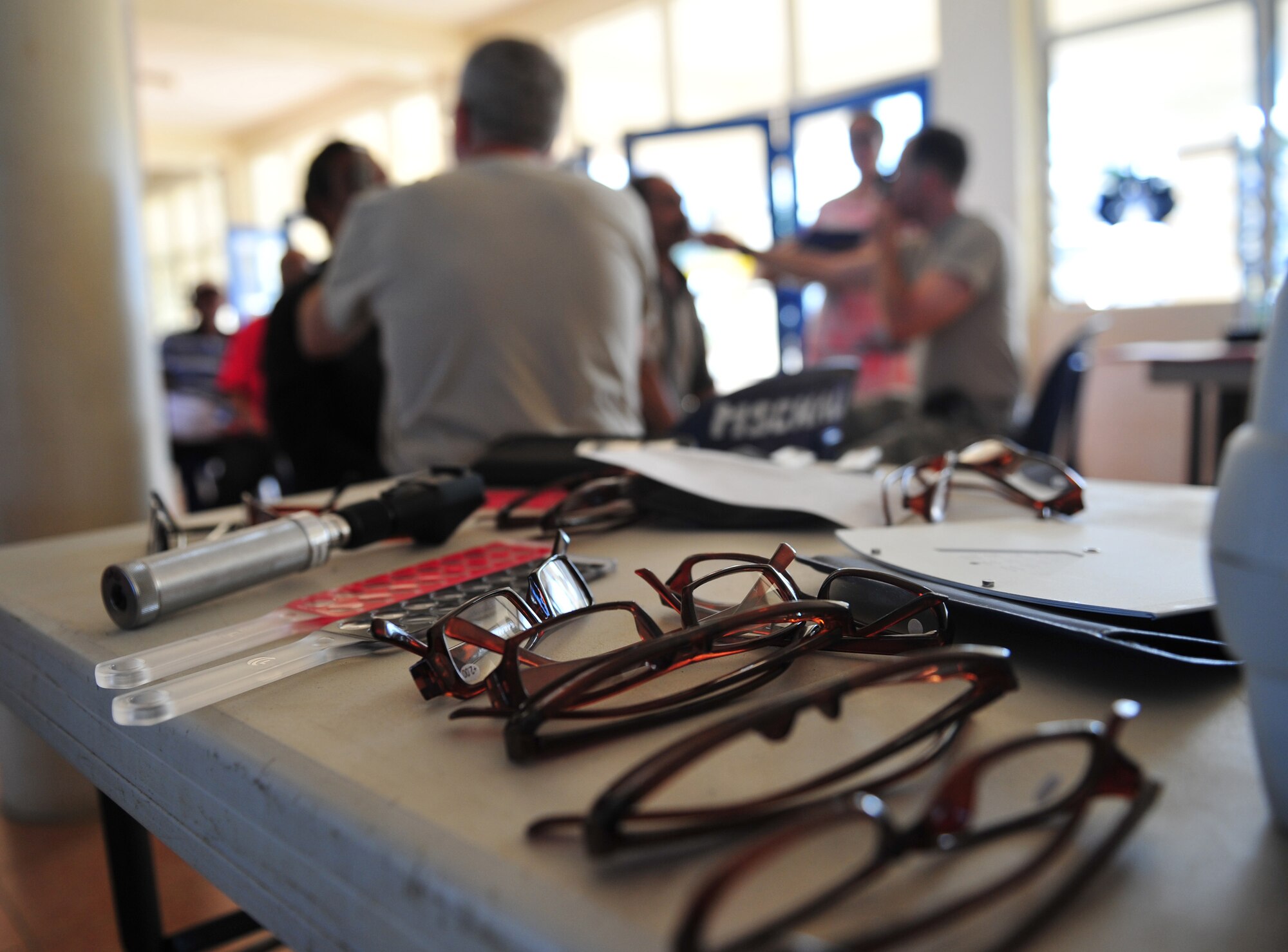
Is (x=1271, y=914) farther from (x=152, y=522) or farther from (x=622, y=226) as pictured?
(x=622, y=226)

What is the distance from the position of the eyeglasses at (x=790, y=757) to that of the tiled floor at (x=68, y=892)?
0.95 meters

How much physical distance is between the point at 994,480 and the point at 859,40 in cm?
821

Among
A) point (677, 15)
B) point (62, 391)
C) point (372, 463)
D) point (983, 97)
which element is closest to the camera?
point (62, 391)

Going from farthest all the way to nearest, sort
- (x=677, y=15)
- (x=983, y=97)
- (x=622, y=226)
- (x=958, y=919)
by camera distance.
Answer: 1. (x=677, y=15)
2. (x=983, y=97)
3. (x=622, y=226)
4. (x=958, y=919)

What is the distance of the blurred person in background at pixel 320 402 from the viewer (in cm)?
194

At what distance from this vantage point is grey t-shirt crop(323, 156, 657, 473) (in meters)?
1.30

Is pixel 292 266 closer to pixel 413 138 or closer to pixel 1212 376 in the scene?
pixel 1212 376

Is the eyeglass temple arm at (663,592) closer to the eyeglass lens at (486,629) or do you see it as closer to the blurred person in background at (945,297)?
the eyeglass lens at (486,629)

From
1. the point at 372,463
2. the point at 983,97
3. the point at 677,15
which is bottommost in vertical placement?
the point at 372,463

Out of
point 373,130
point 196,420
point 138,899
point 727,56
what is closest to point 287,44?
point 373,130

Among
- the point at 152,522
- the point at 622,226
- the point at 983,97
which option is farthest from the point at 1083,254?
the point at 152,522

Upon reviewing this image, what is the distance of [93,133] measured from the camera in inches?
50.1

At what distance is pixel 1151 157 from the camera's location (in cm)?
472

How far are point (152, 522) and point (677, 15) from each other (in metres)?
6.65
